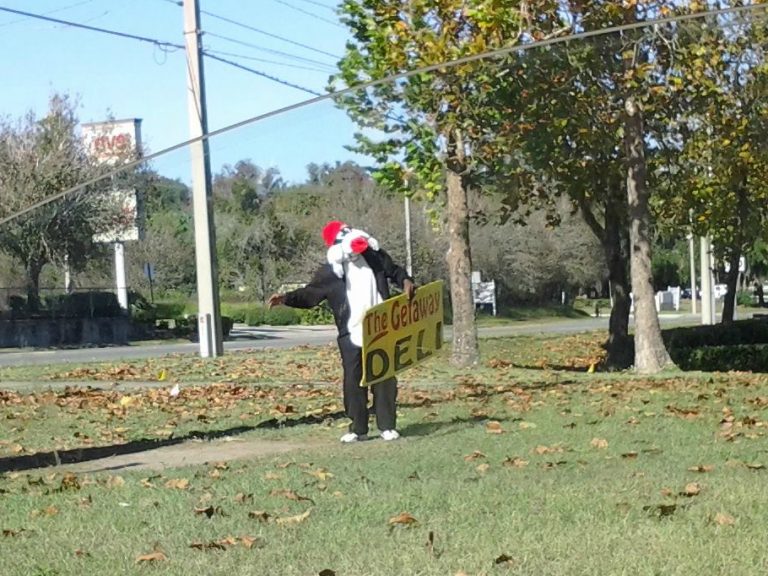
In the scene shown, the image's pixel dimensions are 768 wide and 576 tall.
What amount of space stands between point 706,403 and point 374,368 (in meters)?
4.44

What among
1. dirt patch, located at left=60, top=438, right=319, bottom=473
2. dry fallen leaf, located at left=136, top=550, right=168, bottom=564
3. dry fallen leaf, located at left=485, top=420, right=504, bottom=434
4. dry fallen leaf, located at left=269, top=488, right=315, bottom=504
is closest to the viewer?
dry fallen leaf, located at left=136, top=550, right=168, bottom=564

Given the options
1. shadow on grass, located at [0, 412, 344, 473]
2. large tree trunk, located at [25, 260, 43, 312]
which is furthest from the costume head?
large tree trunk, located at [25, 260, 43, 312]

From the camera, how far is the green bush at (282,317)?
161 ft

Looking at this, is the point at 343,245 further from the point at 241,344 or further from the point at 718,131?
the point at 241,344

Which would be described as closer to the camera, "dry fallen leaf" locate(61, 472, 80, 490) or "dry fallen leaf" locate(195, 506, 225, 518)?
"dry fallen leaf" locate(195, 506, 225, 518)

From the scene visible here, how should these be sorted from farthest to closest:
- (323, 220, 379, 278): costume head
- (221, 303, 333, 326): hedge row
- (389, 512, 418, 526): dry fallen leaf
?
(221, 303, 333, 326): hedge row, (323, 220, 379, 278): costume head, (389, 512, 418, 526): dry fallen leaf

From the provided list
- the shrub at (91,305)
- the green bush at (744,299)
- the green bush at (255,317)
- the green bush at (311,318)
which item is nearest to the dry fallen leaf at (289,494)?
the shrub at (91,305)

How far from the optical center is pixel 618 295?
2781cm

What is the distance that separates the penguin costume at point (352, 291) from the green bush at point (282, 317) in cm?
3816

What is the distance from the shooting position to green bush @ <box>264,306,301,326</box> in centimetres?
4909

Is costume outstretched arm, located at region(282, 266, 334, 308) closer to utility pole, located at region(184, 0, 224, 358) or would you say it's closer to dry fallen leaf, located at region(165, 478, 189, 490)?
dry fallen leaf, located at region(165, 478, 189, 490)

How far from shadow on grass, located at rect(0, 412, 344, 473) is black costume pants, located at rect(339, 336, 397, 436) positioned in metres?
1.52

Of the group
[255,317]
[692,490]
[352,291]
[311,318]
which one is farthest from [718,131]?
[255,317]

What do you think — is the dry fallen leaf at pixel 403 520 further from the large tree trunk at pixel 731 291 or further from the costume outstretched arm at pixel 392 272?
the large tree trunk at pixel 731 291
